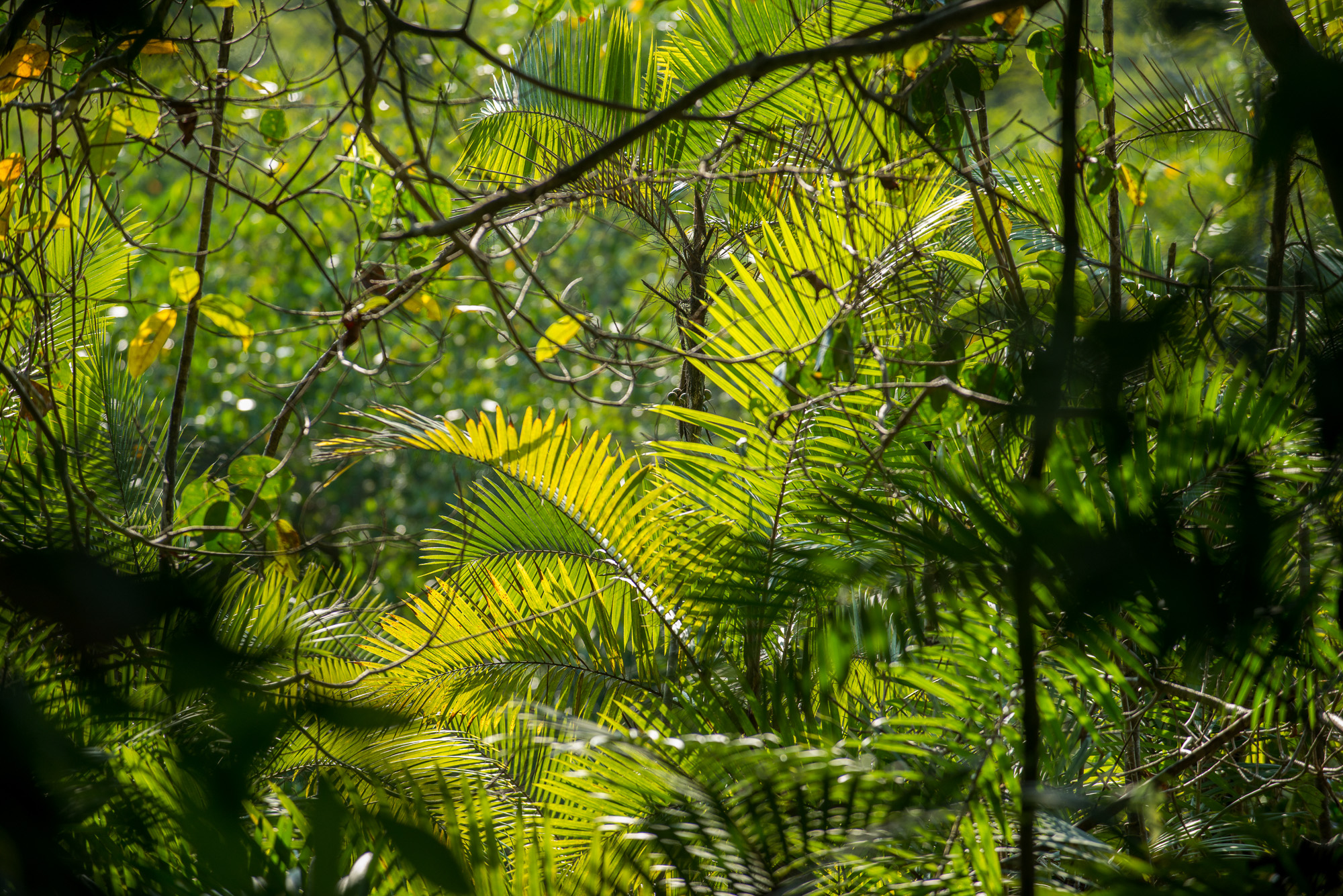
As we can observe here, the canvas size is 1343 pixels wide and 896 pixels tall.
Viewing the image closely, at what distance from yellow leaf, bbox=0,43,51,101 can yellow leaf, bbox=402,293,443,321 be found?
686mm

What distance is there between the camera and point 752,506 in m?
1.77

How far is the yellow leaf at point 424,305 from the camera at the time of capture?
1764mm

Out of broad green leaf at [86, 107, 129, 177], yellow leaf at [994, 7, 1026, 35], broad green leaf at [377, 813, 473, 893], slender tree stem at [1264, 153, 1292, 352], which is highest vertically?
yellow leaf at [994, 7, 1026, 35]

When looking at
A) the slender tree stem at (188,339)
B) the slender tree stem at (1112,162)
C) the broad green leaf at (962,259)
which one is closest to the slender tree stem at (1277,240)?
the slender tree stem at (1112,162)

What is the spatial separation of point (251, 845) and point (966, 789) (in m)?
0.91

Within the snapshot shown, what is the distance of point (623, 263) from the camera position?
5949 mm

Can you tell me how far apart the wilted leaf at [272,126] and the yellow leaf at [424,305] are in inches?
14.4

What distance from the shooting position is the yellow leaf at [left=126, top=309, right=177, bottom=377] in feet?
5.35

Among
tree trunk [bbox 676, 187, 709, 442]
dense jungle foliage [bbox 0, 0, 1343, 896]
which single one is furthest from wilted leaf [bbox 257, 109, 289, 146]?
tree trunk [bbox 676, 187, 709, 442]

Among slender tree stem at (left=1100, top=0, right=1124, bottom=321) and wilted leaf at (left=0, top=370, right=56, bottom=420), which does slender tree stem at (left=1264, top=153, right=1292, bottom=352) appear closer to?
slender tree stem at (left=1100, top=0, right=1124, bottom=321)

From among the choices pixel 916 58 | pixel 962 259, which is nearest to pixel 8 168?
pixel 916 58

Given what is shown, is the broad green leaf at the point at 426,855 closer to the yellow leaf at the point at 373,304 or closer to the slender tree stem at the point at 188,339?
the yellow leaf at the point at 373,304

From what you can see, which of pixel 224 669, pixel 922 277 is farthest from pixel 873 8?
pixel 224 669

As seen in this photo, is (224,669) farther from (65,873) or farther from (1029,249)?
(1029,249)
